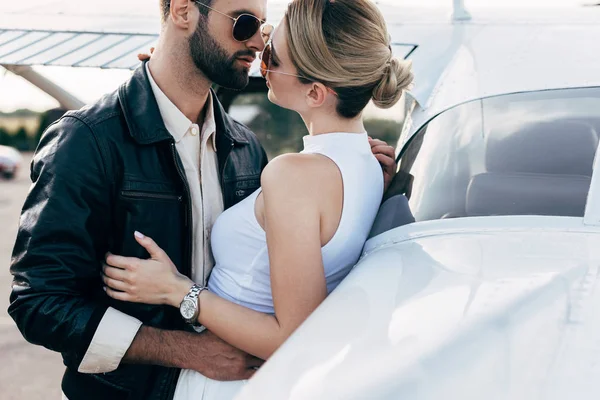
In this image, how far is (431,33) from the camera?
15.5ft

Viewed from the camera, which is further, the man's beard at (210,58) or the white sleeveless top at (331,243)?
the man's beard at (210,58)

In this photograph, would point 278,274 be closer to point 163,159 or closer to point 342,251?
point 342,251

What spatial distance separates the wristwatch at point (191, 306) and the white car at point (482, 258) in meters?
0.49

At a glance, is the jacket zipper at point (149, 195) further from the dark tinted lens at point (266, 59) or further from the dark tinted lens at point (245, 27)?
Result: the dark tinted lens at point (245, 27)

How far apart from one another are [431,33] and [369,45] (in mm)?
2634

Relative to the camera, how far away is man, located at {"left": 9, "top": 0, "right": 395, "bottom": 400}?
2.31 metres

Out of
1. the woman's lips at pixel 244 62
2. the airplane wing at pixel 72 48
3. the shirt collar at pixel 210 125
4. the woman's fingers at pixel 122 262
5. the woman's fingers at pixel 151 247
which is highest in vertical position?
the woman's lips at pixel 244 62

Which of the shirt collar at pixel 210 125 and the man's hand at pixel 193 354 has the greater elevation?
the shirt collar at pixel 210 125

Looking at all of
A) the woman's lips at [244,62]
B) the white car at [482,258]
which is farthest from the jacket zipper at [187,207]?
the white car at [482,258]

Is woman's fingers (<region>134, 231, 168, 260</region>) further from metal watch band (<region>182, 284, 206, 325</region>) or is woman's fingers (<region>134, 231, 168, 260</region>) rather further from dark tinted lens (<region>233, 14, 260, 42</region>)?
dark tinted lens (<region>233, 14, 260, 42</region>)

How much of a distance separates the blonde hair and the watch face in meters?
0.75

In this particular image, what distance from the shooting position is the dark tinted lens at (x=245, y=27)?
8.91 ft

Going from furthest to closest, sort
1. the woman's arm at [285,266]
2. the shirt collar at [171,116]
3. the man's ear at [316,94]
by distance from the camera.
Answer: the shirt collar at [171,116] → the man's ear at [316,94] → the woman's arm at [285,266]

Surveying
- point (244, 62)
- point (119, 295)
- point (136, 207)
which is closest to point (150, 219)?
point (136, 207)
